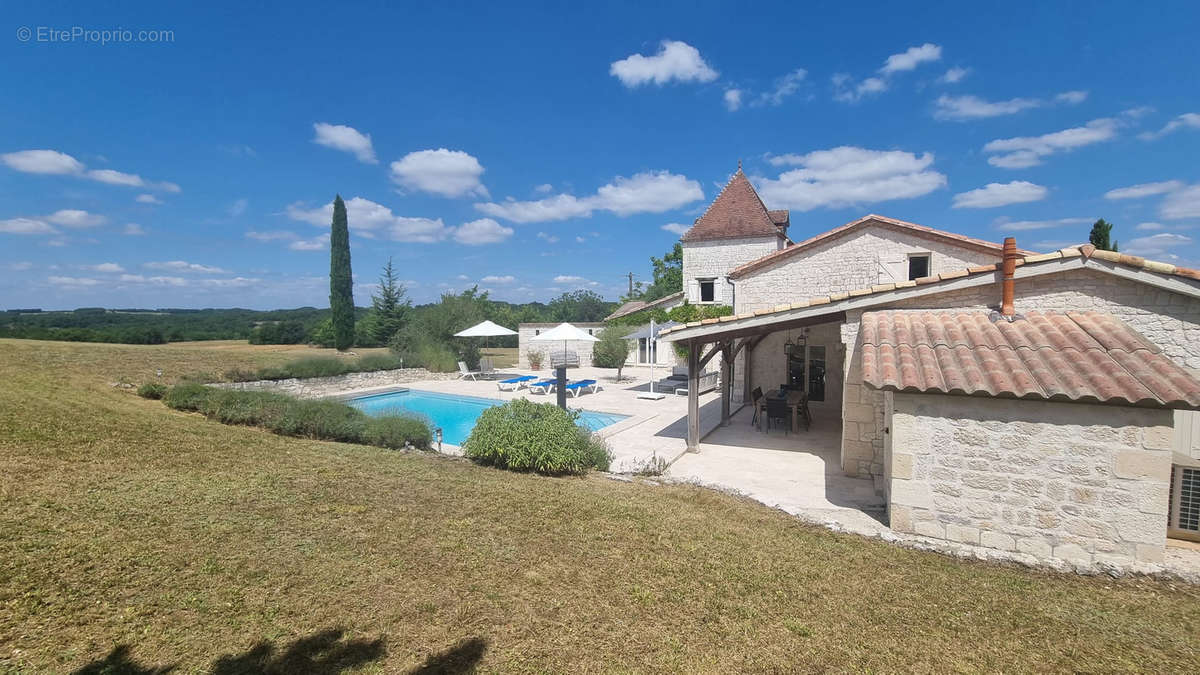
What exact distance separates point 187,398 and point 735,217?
21.5 m

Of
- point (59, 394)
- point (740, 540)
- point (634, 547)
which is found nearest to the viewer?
point (634, 547)

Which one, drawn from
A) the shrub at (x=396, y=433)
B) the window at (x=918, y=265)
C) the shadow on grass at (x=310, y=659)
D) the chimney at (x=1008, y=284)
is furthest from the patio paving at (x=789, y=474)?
the window at (x=918, y=265)

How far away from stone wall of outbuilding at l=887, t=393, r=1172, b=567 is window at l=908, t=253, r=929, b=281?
930 cm

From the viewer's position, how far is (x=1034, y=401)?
5.30m

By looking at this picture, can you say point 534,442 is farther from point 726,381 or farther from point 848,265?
point 848,265

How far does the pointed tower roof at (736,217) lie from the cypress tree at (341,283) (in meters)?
24.4

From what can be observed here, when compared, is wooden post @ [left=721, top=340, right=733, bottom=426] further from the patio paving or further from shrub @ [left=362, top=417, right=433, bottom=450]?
shrub @ [left=362, top=417, right=433, bottom=450]

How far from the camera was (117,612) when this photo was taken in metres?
3.14

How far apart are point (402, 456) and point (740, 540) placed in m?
6.13

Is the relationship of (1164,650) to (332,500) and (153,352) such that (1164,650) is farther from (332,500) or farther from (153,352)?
(153,352)

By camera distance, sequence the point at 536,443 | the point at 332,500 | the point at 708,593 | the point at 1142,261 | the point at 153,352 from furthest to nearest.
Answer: the point at 153,352 < the point at 536,443 < the point at 1142,261 < the point at 332,500 < the point at 708,593

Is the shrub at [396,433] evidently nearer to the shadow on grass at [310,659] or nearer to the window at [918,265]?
the shadow on grass at [310,659]

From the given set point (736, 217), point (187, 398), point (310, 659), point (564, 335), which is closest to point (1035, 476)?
point (310, 659)

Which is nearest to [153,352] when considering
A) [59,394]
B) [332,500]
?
[59,394]
